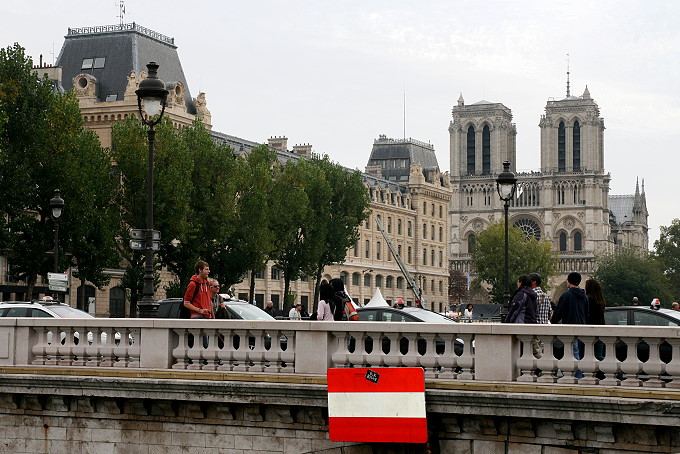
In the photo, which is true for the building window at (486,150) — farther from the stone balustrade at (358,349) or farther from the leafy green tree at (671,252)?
the stone balustrade at (358,349)

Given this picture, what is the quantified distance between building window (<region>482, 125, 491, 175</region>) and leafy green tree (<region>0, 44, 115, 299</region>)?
140 meters

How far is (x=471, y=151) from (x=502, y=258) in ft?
167

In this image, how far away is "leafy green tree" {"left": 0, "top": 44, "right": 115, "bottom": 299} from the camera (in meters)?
51.0

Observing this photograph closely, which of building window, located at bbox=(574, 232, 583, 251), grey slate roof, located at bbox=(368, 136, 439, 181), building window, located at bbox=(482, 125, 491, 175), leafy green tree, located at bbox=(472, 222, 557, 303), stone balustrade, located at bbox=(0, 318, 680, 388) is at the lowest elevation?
stone balustrade, located at bbox=(0, 318, 680, 388)

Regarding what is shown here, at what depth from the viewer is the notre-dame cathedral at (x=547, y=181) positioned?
18538cm

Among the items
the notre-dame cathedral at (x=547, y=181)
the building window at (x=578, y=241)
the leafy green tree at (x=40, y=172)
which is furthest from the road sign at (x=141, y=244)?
the building window at (x=578, y=241)

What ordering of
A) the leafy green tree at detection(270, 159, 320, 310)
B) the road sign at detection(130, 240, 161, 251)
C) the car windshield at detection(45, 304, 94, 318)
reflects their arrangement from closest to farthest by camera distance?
the road sign at detection(130, 240, 161, 251) < the car windshield at detection(45, 304, 94, 318) < the leafy green tree at detection(270, 159, 320, 310)

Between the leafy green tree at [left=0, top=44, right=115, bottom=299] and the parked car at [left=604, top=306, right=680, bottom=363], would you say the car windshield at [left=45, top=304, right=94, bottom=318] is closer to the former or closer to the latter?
the parked car at [left=604, top=306, right=680, bottom=363]

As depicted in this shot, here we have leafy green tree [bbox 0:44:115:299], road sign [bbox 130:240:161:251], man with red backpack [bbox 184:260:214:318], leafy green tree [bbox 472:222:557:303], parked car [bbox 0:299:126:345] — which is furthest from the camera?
leafy green tree [bbox 472:222:557:303]

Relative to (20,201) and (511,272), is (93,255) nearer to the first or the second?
(20,201)

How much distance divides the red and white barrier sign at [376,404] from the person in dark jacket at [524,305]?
3.03 metres

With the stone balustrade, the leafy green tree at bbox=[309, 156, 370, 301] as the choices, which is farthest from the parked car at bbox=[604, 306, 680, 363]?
the leafy green tree at bbox=[309, 156, 370, 301]

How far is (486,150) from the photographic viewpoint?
19200 centimetres

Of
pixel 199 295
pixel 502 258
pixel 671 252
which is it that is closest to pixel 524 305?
pixel 199 295
